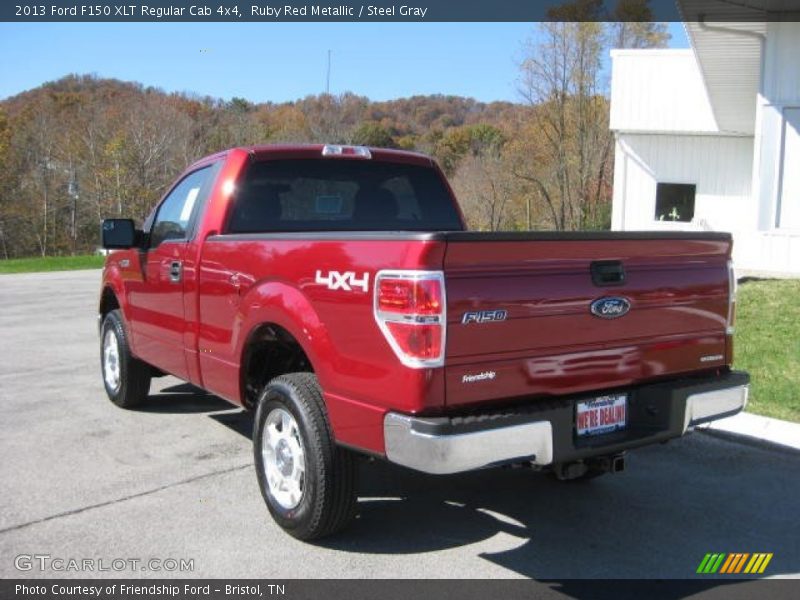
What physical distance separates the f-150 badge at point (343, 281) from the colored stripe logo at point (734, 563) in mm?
2153

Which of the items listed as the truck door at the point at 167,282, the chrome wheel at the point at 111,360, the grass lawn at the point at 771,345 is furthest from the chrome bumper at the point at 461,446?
the chrome wheel at the point at 111,360

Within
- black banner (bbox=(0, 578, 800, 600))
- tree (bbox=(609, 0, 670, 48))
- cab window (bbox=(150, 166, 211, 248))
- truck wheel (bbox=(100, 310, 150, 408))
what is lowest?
black banner (bbox=(0, 578, 800, 600))

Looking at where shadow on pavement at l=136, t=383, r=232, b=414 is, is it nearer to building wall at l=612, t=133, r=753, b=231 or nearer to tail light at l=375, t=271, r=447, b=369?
tail light at l=375, t=271, r=447, b=369

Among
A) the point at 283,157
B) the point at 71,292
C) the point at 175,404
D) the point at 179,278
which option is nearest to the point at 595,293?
the point at 283,157

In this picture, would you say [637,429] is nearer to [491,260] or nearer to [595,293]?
[595,293]

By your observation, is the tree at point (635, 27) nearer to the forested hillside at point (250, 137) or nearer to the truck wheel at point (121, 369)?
the forested hillside at point (250, 137)

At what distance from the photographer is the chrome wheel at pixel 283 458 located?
3.96 meters

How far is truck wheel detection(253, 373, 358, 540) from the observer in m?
3.74

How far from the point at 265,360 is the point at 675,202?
1680 centimetres

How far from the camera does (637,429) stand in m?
3.86

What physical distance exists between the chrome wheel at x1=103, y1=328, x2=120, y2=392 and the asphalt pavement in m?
0.36

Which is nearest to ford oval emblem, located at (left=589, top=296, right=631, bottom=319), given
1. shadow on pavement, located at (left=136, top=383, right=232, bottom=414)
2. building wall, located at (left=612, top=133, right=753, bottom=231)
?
shadow on pavement, located at (left=136, top=383, right=232, bottom=414)

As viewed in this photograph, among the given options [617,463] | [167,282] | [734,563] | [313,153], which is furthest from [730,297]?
[167,282]

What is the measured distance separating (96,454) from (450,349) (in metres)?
3.31
